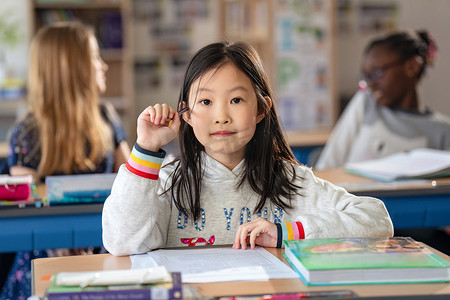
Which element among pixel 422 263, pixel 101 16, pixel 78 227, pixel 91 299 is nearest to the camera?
pixel 91 299

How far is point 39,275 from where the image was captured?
1263 mm

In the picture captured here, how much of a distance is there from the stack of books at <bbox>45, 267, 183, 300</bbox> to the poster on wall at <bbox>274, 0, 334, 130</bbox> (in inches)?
164

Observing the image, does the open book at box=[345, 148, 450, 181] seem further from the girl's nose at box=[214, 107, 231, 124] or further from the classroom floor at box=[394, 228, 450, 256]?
the girl's nose at box=[214, 107, 231, 124]

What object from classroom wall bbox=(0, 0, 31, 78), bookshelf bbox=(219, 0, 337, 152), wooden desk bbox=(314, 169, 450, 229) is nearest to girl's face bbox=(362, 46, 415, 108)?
wooden desk bbox=(314, 169, 450, 229)

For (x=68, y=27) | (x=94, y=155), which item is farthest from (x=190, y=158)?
(x=68, y=27)

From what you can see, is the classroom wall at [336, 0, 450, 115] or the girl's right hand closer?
the girl's right hand

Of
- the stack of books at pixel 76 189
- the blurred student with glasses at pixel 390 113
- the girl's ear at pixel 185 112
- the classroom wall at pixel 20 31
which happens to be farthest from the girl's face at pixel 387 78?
the classroom wall at pixel 20 31

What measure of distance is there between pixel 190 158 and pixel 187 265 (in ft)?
1.26

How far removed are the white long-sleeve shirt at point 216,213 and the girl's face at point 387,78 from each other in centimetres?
195

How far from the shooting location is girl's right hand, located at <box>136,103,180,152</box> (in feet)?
4.58

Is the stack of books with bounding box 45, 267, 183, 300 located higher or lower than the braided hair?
lower

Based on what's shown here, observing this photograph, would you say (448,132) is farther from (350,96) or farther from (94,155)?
(350,96)

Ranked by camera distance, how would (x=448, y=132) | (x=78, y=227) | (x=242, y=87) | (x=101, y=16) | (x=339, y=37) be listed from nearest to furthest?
(x=242, y=87)
(x=78, y=227)
(x=448, y=132)
(x=101, y=16)
(x=339, y=37)

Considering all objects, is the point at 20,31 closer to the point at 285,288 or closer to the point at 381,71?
the point at 381,71
